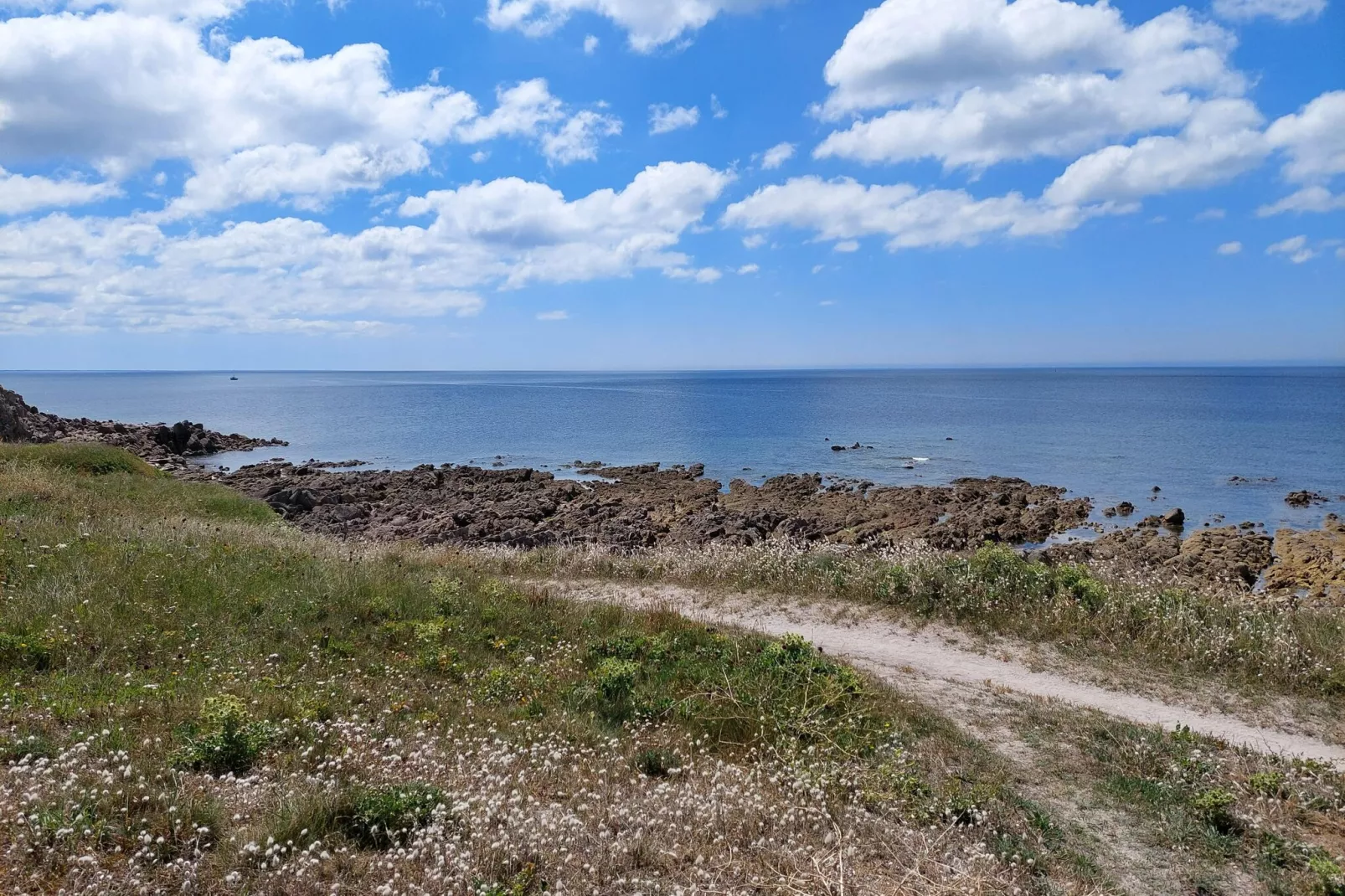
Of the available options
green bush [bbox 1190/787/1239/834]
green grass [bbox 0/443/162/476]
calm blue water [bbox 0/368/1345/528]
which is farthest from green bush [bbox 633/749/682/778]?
calm blue water [bbox 0/368/1345/528]

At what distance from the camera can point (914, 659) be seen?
38.4ft

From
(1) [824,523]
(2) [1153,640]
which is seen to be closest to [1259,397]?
(1) [824,523]

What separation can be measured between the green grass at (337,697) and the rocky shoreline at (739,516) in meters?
9.54

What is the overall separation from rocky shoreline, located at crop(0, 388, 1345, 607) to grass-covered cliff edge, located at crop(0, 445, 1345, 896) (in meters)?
10.9

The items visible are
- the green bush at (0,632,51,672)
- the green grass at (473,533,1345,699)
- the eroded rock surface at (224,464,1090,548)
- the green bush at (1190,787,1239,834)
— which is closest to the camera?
the green bush at (1190,787,1239,834)

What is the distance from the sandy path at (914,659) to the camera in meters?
9.06

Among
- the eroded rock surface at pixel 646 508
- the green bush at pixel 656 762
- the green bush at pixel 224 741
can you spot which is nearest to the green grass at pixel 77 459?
the eroded rock surface at pixel 646 508

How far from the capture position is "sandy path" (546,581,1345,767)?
29.7 ft

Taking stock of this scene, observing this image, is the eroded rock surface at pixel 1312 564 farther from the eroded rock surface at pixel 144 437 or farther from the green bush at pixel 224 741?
A: the eroded rock surface at pixel 144 437

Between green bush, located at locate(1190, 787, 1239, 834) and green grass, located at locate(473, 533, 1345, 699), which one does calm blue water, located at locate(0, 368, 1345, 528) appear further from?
green bush, located at locate(1190, 787, 1239, 834)

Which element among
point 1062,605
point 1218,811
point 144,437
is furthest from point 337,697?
point 144,437

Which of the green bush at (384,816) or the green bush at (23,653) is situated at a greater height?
the green bush at (23,653)

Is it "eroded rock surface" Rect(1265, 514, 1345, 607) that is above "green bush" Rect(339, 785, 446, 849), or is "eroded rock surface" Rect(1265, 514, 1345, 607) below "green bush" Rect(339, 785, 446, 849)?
below

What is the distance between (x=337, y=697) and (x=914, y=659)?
8.34 m
